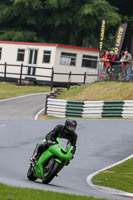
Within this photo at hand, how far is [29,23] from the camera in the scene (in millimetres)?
53812

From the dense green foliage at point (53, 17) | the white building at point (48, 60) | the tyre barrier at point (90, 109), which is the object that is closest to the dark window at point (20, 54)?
the white building at point (48, 60)

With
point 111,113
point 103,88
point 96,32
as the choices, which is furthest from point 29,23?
Answer: point 111,113

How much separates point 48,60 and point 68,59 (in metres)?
1.63

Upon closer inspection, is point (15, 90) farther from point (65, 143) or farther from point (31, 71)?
point (65, 143)

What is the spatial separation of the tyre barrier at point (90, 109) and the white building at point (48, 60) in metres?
13.4

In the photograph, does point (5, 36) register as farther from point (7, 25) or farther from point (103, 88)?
point (103, 88)

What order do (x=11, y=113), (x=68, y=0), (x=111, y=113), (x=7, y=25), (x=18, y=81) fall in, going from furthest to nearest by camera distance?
(x=7, y=25), (x=68, y=0), (x=18, y=81), (x=11, y=113), (x=111, y=113)

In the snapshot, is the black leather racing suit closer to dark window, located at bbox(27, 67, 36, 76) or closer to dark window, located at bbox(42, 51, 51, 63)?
dark window, located at bbox(42, 51, 51, 63)

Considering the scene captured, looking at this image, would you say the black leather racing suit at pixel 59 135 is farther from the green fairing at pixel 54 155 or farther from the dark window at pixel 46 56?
the dark window at pixel 46 56

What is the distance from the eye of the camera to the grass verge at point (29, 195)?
27.8 ft

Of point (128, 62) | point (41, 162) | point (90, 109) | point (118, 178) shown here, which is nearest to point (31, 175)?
point (41, 162)

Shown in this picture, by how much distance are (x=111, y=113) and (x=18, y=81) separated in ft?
56.4

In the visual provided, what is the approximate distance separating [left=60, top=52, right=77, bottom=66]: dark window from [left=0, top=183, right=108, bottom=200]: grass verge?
112 ft

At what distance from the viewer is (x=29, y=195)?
8.63m
